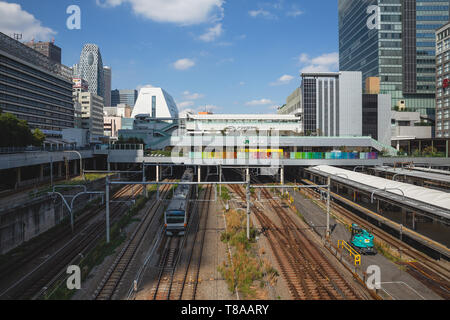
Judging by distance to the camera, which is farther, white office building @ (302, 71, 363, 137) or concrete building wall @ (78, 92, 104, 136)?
concrete building wall @ (78, 92, 104, 136)

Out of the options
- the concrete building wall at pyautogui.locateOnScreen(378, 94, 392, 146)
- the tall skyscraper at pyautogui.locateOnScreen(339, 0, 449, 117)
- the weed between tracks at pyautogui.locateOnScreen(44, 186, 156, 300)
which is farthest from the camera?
the tall skyscraper at pyautogui.locateOnScreen(339, 0, 449, 117)

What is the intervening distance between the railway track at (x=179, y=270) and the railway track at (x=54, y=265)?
630 centimetres

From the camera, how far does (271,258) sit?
2075cm

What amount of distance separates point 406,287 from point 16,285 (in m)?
23.1

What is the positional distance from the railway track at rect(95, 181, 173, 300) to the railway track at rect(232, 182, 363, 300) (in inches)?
408

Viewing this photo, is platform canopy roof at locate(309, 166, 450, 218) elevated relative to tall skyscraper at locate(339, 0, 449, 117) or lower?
lower

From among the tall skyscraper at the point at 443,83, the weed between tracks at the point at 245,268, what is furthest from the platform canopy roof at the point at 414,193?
the tall skyscraper at the point at 443,83

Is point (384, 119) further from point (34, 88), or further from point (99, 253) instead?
point (34, 88)

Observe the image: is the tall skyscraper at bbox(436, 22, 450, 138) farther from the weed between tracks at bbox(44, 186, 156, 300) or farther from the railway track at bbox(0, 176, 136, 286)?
the railway track at bbox(0, 176, 136, 286)

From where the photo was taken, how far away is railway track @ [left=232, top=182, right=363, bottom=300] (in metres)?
15.5

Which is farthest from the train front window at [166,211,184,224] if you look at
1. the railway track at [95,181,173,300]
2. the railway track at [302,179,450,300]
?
the railway track at [302,179,450,300]

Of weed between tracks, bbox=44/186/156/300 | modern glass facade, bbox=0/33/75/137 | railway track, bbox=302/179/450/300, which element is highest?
modern glass facade, bbox=0/33/75/137

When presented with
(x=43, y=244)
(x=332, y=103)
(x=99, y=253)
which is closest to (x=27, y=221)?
(x=43, y=244)
